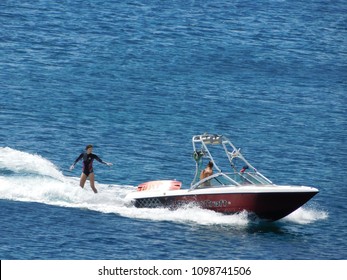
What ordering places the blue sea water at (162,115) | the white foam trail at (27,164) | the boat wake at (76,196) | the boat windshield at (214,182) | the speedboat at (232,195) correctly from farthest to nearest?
the white foam trail at (27,164) < the boat windshield at (214,182) < the boat wake at (76,196) < the speedboat at (232,195) < the blue sea water at (162,115)

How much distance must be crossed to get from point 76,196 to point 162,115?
2081cm

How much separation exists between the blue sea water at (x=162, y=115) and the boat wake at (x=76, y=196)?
0.09 m

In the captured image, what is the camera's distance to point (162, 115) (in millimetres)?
70750

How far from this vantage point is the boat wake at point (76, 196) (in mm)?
48188

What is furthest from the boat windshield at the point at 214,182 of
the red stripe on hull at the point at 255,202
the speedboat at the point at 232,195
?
the red stripe on hull at the point at 255,202

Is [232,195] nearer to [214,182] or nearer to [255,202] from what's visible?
[255,202]

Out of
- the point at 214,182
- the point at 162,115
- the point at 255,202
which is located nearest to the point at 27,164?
the point at 214,182

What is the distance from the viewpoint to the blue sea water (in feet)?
152

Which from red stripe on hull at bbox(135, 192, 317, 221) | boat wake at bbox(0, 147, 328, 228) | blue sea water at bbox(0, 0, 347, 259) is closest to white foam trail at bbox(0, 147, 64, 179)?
boat wake at bbox(0, 147, 328, 228)

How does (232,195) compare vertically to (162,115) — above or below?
above

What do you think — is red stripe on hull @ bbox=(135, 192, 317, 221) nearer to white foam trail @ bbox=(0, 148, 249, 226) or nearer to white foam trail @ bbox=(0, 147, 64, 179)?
white foam trail @ bbox=(0, 148, 249, 226)

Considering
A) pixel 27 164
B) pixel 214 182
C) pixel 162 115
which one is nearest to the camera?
pixel 214 182

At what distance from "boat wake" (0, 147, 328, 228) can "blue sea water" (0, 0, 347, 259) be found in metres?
0.09

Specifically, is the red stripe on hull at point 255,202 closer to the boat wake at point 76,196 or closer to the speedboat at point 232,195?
the speedboat at point 232,195
